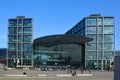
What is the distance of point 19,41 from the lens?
15738cm

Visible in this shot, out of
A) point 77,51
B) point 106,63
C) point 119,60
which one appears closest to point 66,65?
point 77,51

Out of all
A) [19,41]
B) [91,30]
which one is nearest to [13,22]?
[19,41]

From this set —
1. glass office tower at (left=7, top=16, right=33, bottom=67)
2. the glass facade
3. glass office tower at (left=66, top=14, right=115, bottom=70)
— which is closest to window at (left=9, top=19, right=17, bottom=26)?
glass office tower at (left=7, top=16, right=33, bottom=67)

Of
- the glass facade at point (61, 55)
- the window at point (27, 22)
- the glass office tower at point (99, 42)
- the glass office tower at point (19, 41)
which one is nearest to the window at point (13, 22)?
the glass office tower at point (19, 41)

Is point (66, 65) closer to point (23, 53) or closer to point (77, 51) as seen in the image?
point (77, 51)

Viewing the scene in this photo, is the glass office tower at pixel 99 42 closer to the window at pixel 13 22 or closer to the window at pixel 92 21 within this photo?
the window at pixel 92 21

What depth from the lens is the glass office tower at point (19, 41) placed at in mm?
156125

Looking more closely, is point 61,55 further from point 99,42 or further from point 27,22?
point 27,22

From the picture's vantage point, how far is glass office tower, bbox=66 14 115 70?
146 meters

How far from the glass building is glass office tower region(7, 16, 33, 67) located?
5.71 metres

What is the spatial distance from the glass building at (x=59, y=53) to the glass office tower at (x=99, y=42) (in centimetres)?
380

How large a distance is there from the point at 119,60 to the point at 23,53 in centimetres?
15074

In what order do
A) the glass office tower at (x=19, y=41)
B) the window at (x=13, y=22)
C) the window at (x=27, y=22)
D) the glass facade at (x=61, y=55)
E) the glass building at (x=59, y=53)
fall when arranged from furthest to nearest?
the window at (x=13, y=22)
the window at (x=27, y=22)
the glass office tower at (x=19, y=41)
the glass facade at (x=61, y=55)
the glass building at (x=59, y=53)

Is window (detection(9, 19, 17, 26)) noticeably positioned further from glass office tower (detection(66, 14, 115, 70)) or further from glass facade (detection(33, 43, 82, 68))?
glass office tower (detection(66, 14, 115, 70))
